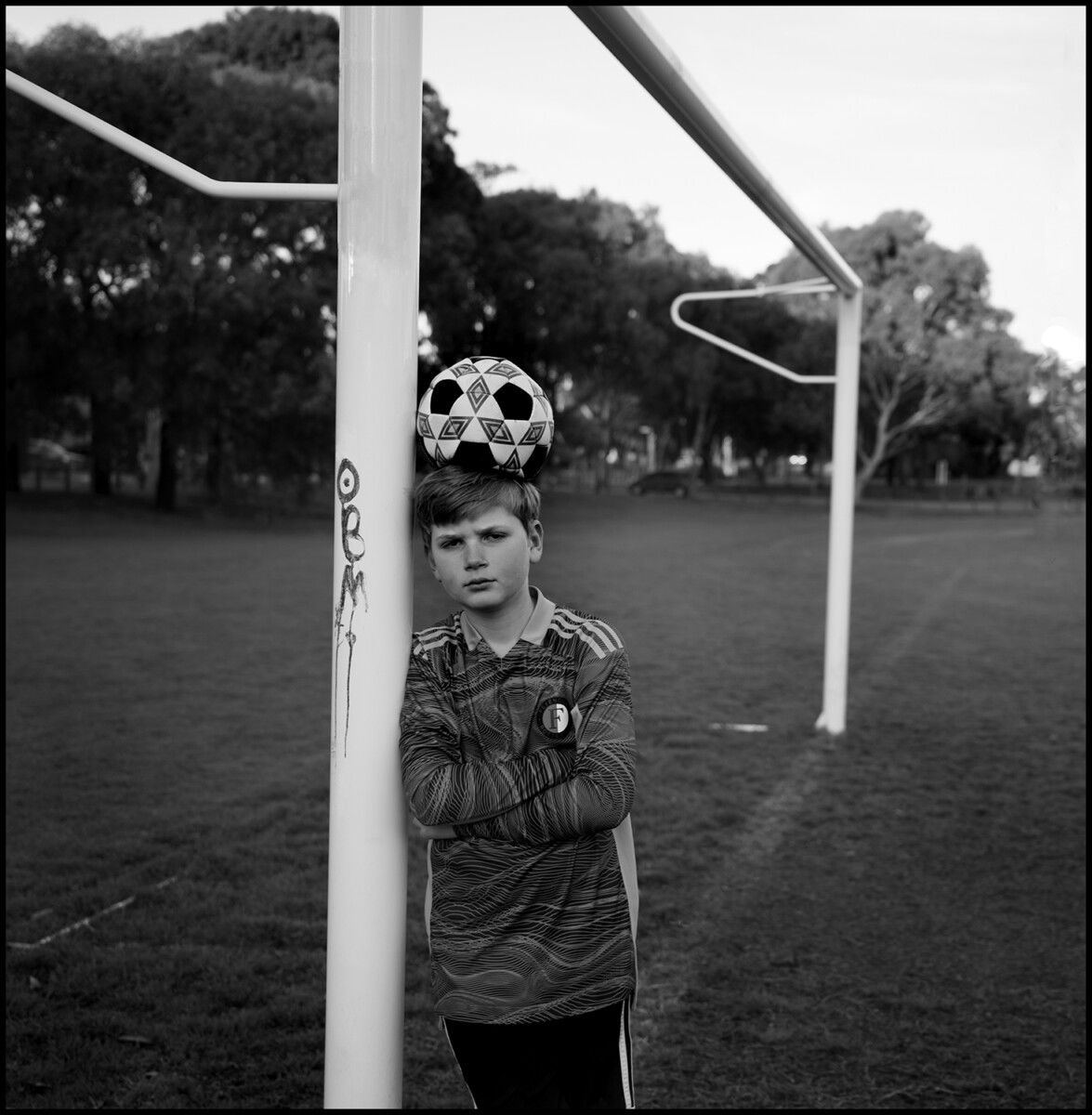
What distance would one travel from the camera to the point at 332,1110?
5.42 ft

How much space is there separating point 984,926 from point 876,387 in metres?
40.9

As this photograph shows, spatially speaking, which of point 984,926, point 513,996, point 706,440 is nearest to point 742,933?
point 984,926

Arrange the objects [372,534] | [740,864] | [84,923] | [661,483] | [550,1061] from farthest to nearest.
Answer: [661,483]
[740,864]
[84,923]
[550,1061]
[372,534]

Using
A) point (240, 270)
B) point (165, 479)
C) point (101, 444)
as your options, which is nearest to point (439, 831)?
point (240, 270)

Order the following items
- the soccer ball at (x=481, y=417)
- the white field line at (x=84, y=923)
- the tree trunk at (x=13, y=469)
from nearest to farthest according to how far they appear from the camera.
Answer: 1. the soccer ball at (x=481, y=417)
2. the white field line at (x=84, y=923)
3. the tree trunk at (x=13, y=469)

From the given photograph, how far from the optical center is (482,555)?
5.74 ft

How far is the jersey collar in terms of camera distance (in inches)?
71.7

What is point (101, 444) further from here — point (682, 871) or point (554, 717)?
point (554, 717)

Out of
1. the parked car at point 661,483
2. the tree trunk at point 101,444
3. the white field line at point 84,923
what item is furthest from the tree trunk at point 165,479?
the parked car at point 661,483

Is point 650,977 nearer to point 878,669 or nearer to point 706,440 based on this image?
point 878,669

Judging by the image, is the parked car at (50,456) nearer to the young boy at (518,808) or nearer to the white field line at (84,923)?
the white field line at (84,923)

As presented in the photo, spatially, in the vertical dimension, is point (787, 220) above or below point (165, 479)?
above

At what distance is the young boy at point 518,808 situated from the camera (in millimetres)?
1726

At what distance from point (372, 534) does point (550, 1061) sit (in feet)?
2.65
